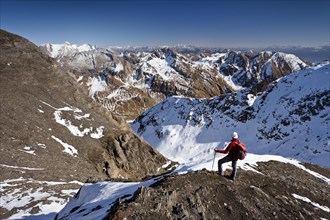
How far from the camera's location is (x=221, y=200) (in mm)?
17844

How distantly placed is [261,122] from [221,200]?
95962 mm

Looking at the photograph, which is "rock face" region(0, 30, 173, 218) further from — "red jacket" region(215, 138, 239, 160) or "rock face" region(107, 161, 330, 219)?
"red jacket" region(215, 138, 239, 160)

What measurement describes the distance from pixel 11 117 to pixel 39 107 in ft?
33.2

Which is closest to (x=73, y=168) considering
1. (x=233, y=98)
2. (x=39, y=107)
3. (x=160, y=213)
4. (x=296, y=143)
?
(x=39, y=107)

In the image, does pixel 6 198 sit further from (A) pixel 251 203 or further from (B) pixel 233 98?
(B) pixel 233 98

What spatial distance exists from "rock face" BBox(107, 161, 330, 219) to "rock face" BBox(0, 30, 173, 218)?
1879 cm

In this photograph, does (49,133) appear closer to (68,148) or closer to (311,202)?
(68,148)

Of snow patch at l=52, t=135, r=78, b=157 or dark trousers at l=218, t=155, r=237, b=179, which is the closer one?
dark trousers at l=218, t=155, r=237, b=179

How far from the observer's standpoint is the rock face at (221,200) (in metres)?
16.0

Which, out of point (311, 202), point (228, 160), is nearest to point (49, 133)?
point (228, 160)

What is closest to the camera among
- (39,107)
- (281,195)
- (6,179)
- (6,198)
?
(281,195)

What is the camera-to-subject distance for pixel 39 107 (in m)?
70.2

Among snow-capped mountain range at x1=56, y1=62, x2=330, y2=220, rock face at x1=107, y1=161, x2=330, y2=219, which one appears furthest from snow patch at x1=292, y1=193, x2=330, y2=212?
snow-capped mountain range at x1=56, y1=62, x2=330, y2=220

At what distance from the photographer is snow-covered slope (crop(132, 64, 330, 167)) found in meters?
91.7
